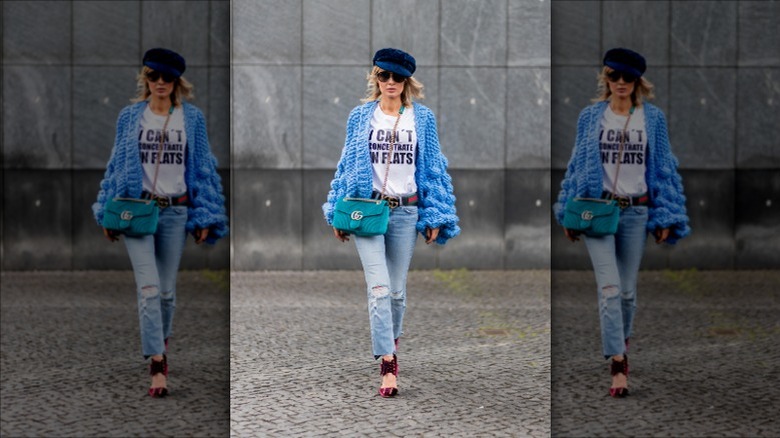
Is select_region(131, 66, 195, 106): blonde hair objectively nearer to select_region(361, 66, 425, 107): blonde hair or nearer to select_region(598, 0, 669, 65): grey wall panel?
select_region(598, 0, 669, 65): grey wall panel

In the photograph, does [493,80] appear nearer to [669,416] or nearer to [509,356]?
[509,356]

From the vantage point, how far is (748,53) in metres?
7.00

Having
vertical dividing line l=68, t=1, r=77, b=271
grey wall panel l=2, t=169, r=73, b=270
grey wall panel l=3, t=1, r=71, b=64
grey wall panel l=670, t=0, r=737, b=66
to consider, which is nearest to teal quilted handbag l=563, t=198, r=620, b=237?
grey wall panel l=670, t=0, r=737, b=66

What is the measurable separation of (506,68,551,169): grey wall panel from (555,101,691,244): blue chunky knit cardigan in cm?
734

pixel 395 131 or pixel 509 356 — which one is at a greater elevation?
pixel 395 131

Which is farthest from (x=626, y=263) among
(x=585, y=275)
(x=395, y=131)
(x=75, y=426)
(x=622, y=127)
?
(x=75, y=426)

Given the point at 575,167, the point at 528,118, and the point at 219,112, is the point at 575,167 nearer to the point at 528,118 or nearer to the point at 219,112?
the point at 219,112

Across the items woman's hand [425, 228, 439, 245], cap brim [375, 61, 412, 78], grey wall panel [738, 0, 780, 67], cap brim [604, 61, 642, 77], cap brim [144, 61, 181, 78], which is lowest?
woman's hand [425, 228, 439, 245]

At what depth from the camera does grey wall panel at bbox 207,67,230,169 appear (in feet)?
15.3

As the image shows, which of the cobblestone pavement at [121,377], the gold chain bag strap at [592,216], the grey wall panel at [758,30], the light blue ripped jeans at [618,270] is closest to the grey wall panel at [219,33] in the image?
the cobblestone pavement at [121,377]

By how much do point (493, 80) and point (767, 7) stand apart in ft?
19.5

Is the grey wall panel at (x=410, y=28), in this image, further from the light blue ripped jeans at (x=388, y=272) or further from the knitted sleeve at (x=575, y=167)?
the knitted sleeve at (x=575, y=167)

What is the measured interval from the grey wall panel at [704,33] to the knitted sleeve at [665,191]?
0.45m

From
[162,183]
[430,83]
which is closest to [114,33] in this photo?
[162,183]
